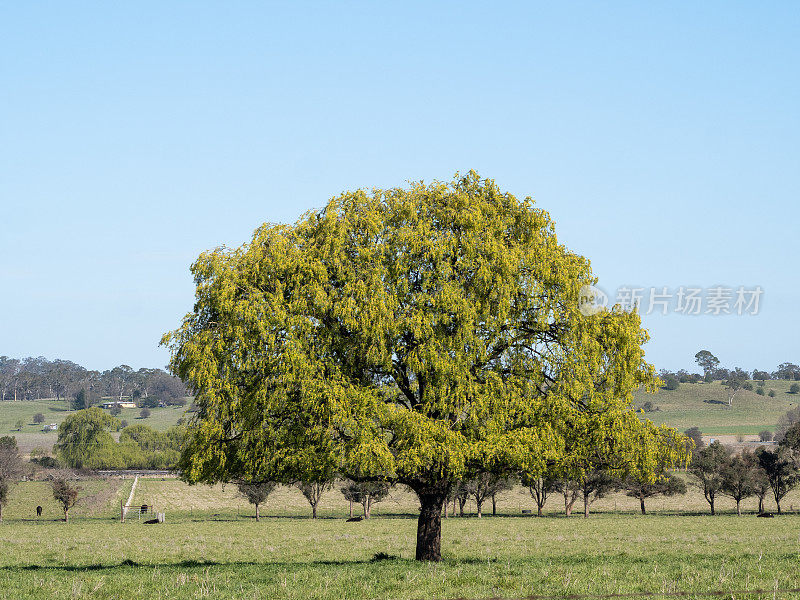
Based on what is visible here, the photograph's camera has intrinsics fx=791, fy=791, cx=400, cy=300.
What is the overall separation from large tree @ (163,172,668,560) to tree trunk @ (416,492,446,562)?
0.16 feet

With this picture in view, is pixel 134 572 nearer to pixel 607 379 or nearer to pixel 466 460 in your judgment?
pixel 466 460

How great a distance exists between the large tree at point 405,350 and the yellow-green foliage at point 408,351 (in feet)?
0.20

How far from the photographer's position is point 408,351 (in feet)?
82.3

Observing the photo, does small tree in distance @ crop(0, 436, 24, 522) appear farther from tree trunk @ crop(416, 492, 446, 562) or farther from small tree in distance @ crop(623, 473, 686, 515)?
tree trunk @ crop(416, 492, 446, 562)

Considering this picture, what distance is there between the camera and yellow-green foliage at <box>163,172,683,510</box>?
2388cm

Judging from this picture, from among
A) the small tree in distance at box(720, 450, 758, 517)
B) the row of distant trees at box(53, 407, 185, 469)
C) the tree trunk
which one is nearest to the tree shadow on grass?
the tree trunk

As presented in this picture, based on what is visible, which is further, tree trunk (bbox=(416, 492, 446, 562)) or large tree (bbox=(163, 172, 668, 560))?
tree trunk (bbox=(416, 492, 446, 562))

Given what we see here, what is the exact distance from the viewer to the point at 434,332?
81.0 ft

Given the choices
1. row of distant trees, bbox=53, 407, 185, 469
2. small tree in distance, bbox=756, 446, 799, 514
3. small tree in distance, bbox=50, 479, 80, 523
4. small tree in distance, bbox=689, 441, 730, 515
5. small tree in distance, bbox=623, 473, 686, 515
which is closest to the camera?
small tree in distance, bbox=50, 479, 80, 523

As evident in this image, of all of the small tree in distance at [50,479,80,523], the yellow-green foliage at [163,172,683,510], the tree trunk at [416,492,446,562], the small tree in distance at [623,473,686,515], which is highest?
the yellow-green foliage at [163,172,683,510]

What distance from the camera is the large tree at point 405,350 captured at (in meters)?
23.9

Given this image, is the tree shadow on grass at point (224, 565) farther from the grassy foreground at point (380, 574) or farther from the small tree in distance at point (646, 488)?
the small tree in distance at point (646, 488)

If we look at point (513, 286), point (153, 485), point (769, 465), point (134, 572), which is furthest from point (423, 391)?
point (153, 485)

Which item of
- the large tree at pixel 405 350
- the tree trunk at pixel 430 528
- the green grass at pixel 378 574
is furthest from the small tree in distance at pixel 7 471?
the tree trunk at pixel 430 528
